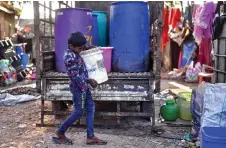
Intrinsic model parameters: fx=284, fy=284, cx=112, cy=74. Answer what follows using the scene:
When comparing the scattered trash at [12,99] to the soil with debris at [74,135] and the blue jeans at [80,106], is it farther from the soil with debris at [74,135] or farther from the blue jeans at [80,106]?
the blue jeans at [80,106]

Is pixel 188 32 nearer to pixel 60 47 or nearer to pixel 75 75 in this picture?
pixel 60 47

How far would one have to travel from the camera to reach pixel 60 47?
4.07 m

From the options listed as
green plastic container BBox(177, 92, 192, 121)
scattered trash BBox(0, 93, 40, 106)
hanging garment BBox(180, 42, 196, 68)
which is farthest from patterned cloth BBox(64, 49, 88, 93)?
hanging garment BBox(180, 42, 196, 68)

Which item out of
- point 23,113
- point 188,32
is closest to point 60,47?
point 23,113

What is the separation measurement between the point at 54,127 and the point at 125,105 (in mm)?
1771

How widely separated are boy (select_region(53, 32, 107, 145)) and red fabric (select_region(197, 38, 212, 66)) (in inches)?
233

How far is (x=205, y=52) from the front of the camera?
8766mm

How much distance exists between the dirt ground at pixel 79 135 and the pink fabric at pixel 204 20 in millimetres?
4490

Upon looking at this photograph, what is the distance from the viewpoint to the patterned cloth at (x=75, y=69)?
329 centimetres

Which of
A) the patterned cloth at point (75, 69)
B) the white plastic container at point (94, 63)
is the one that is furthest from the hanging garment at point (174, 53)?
the patterned cloth at point (75, 69)

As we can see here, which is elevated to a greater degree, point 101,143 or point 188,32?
point 188,32

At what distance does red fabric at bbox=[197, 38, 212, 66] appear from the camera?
8.53 m

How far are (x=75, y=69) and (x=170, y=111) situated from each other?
1804mm

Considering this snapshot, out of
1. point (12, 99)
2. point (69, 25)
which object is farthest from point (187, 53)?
point (69, 25)
